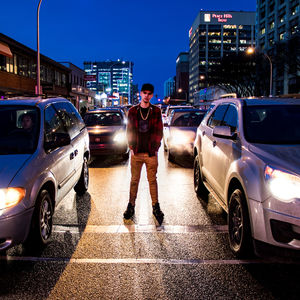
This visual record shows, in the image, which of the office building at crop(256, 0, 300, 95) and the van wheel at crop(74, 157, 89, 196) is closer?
the van wheel at crop(74, 157, 89, 196)

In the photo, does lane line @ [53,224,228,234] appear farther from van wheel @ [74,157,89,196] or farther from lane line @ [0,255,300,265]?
van wheel @ [74,157,89,196]

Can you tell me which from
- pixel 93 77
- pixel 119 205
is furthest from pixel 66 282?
pixel 93 77

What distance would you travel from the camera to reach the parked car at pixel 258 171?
10.9 ft

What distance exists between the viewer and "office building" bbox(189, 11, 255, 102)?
162625mm

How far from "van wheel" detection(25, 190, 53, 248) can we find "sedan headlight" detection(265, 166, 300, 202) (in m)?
2.47

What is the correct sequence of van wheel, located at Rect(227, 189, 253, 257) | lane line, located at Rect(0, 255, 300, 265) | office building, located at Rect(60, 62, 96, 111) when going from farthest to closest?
office building, located at Rect(60, 62, 96, 111)
lane line, located at Rect(0, 255, 300, 265)
van wheel, located at Rect(227, 189, 253, 257)

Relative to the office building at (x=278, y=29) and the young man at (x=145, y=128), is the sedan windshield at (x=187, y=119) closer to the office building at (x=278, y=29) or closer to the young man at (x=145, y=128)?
the young man at (x=145, y=128)

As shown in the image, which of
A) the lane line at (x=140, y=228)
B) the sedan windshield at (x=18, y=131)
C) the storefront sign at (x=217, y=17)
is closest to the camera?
the sedan windshield at (x=18, y=131)

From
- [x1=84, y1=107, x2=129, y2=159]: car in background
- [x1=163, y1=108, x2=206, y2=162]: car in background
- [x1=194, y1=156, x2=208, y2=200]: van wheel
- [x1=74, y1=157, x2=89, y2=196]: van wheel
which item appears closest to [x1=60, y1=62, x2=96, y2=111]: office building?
[x1=84, y1=107, x2=129, y2=159]: car in background

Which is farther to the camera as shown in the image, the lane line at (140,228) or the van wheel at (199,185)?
the van wheel at (199,185)

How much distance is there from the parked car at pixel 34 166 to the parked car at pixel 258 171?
2.17 meters

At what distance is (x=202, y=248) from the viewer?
4.39m

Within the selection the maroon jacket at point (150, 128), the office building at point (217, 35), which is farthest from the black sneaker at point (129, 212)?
the office building at point (217, 35)

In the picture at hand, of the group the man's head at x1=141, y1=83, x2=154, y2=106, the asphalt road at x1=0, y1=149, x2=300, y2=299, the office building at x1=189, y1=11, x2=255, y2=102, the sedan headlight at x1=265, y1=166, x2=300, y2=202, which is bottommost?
the asphalt road at x1=0, y1=149, x2=300, y2=299
